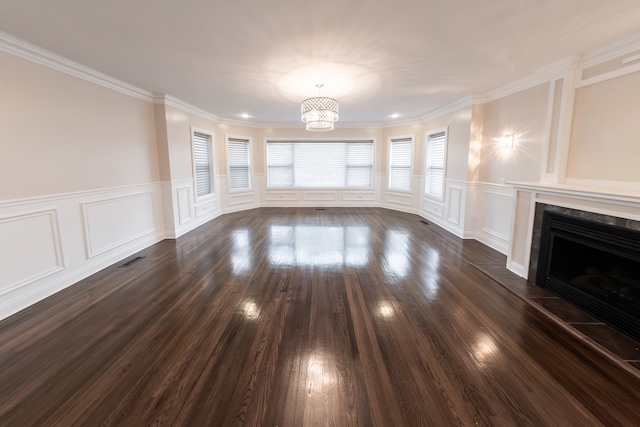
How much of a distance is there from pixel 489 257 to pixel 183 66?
16.3 ft

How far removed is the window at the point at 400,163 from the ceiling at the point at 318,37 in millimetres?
3339

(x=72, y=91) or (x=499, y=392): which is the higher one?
(x=72, y=91)

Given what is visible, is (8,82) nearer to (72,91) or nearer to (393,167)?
(72,91)

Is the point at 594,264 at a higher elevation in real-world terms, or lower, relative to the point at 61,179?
lower

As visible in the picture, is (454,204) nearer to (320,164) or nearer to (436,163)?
(436,163)

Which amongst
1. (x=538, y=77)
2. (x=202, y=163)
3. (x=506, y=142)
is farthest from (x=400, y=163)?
(x=202, y=163)

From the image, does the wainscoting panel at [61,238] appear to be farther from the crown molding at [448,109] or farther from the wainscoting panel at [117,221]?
the crown molding at [448,109]

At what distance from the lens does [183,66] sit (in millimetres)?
3428

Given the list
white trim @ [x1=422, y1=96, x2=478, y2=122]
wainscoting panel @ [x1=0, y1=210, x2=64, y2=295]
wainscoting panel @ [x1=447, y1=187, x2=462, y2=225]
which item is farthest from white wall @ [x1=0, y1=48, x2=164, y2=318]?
wainscoting panel @ [x1=447, y1=187, x2=462, y2=225]

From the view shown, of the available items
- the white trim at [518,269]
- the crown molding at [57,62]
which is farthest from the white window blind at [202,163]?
the white trim at [518,269]

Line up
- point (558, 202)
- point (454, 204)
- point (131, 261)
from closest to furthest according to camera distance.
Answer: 1. point (558, 202)
2. point (131, 261)
3. point (454, 204)

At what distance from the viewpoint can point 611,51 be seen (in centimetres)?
286

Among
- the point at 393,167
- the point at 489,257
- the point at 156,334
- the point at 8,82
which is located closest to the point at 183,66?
the point at 8,82

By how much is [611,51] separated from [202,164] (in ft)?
22.9
